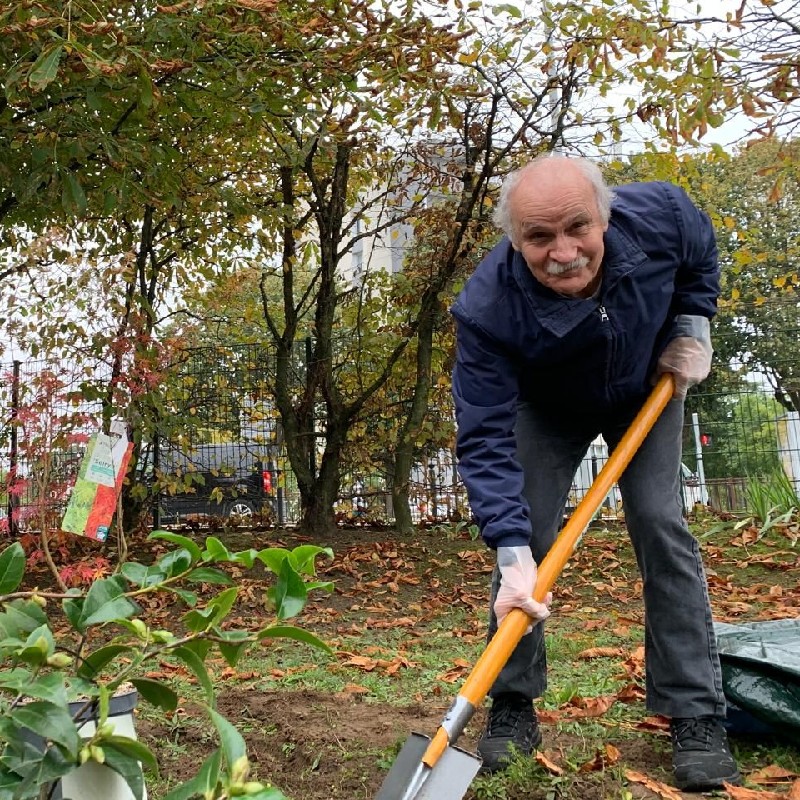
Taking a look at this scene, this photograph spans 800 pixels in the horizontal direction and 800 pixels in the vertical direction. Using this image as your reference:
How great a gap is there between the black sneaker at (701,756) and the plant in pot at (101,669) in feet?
4.24

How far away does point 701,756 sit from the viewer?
6.52 ft

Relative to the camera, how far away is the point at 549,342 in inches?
84.2

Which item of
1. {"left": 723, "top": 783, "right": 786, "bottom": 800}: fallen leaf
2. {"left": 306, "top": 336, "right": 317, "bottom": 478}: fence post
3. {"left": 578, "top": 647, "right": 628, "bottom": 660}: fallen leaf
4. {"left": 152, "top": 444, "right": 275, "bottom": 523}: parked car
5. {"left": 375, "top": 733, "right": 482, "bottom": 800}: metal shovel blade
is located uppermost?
{"left": 306, "top": 336, "right": 317, "bottom": 478}: fence post

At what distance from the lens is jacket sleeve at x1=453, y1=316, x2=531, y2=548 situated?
209cm

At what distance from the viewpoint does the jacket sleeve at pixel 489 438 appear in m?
2.09

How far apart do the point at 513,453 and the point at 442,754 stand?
775 mm

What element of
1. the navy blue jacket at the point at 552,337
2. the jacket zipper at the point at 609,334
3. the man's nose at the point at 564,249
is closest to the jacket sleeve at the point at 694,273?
the navy blue jacket at the point at 552,337

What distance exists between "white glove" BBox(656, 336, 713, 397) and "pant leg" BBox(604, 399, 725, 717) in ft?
0.66

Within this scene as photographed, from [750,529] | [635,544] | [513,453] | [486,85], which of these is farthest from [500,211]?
[750,529]

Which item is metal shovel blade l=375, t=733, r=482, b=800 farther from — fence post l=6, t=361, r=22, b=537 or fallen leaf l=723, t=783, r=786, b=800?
fence post l=6, t=361, r=22, b=537

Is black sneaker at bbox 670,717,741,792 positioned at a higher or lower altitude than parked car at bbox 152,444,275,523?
lower

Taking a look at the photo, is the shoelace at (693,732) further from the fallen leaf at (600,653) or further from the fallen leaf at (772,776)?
the fallen leaf at (600,653)

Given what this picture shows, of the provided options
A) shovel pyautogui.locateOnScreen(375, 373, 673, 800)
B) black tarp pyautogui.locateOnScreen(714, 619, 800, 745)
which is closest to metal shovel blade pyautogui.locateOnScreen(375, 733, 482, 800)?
shovel pyautogui.locateOnScreen(375, 373, 673, 800)

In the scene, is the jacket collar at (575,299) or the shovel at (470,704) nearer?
the shovel at (470,704)
